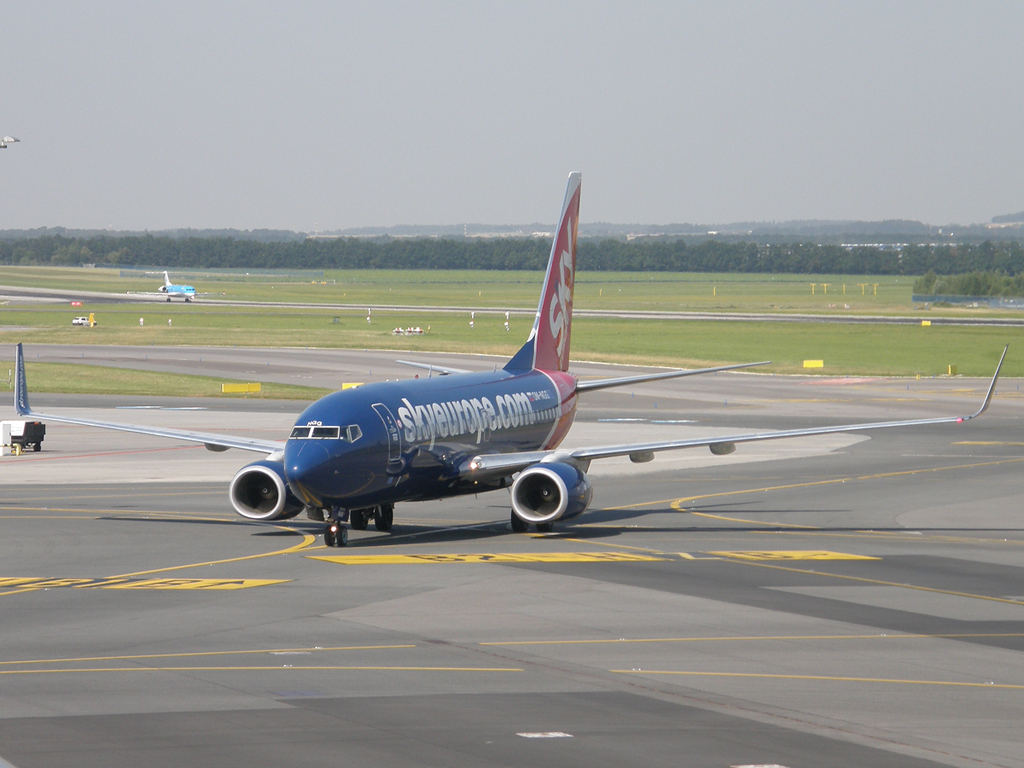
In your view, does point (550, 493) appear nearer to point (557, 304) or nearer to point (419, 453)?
point (419, 453)

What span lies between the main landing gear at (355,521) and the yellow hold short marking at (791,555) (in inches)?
373

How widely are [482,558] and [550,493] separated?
409 centimetres

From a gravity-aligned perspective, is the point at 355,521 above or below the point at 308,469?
below

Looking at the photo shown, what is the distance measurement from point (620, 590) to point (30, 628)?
12228mm

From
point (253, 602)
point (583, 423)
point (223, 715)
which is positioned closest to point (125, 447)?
point (583, 423)

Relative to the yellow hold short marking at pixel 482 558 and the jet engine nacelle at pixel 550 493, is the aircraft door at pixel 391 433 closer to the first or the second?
the yellow hold short marking at pixel 482 558

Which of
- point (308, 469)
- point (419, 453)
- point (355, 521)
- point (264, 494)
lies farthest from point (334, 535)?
point (355, 521)

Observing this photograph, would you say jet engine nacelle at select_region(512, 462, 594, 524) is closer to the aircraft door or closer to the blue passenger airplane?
the blue passenger airplane

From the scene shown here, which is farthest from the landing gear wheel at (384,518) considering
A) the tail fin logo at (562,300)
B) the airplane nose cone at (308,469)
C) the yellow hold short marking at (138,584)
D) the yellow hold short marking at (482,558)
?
the tail fin logo at (562,300)

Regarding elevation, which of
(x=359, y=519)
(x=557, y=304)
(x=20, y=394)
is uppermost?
(x=557, y=304)

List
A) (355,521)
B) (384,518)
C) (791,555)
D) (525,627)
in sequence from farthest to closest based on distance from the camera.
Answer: (355,521), (384,518), (791,555), (525,627)

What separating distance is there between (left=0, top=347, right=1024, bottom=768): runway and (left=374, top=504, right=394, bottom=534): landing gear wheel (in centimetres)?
82

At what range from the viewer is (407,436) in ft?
119

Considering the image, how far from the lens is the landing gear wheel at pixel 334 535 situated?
117 feet
